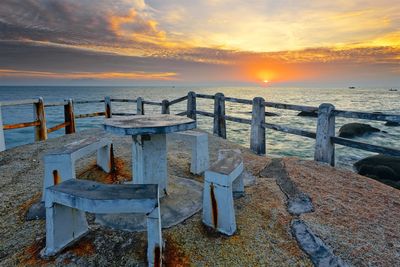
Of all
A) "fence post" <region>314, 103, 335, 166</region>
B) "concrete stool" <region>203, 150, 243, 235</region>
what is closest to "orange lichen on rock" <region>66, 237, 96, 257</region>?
"concrete stool" <region>203, 150, 243, 235</region>

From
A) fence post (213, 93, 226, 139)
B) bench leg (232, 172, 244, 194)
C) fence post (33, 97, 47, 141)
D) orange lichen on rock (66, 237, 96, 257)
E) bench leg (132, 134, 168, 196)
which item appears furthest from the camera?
fence post (213, 93, 226, 139)

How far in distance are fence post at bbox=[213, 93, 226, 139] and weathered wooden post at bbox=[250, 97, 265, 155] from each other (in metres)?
1.44

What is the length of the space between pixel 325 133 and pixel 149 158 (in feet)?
12.9

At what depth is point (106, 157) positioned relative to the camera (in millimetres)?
4777

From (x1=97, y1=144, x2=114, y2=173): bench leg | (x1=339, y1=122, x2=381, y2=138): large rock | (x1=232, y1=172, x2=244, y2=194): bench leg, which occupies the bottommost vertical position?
(x1=339, y1=122, x2=381, y2=138): large rock

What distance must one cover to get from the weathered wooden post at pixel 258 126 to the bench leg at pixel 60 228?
17.1 ft

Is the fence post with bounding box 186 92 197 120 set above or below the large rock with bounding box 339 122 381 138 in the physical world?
above

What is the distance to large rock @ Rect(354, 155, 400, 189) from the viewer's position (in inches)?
368

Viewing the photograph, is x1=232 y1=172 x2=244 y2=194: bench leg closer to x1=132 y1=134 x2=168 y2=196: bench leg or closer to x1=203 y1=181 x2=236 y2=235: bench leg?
x1=203 y1=181 x2=236 y2=235: bench leg

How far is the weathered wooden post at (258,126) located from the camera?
23.0ft

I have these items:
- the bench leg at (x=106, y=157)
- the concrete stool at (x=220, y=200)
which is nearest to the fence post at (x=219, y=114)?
the bench leg at (x=106, y=157)

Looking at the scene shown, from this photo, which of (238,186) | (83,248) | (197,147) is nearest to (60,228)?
(83,248)

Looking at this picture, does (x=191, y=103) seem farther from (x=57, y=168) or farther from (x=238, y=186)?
(x=57, y=168)

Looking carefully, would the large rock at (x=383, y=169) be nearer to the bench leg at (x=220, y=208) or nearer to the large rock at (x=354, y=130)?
the bench leg at (x=220, y=208)
